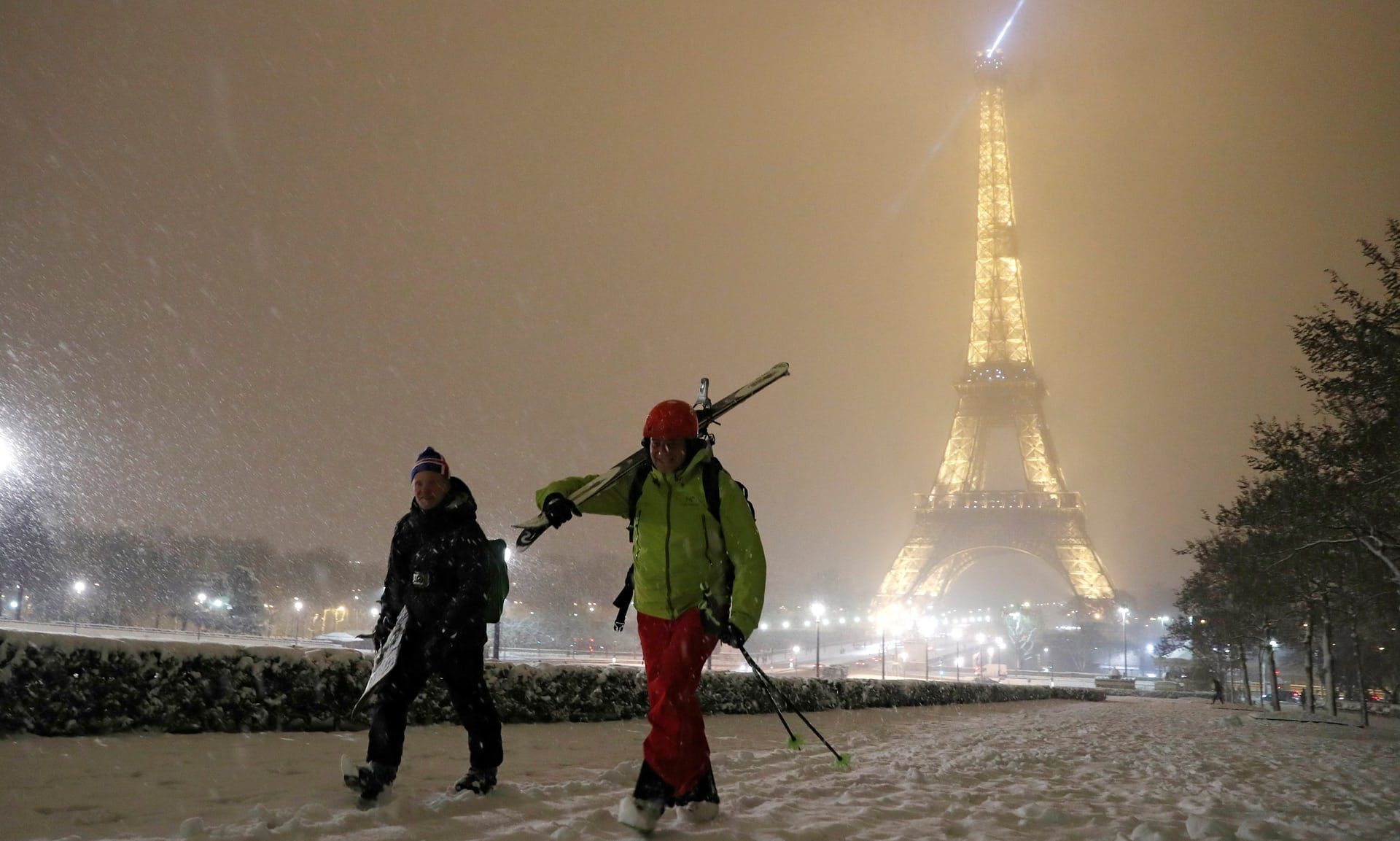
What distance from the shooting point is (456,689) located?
4.81 metres

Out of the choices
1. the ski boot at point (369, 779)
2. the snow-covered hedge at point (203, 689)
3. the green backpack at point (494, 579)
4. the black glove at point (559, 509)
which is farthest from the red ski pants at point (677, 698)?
the snow-covered hedge at point (203, 689)

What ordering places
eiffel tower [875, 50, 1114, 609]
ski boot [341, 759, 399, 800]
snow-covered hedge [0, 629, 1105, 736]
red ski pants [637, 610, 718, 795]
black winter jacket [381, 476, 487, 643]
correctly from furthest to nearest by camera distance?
eiffel tower [875, 50, 1114, 609], snow-covered hedge [0, 629, 1105, 736], black winter jacket [381, 476, 487, 643], ski boot [341, 759, 399, 800], red ski pants [637, 610, 718, 795]

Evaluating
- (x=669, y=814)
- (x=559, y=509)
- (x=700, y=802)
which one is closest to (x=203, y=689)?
(x=559, y=509)

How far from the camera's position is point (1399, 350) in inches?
543

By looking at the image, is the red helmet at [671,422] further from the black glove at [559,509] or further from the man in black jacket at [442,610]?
the man in black jacket at [442,610]

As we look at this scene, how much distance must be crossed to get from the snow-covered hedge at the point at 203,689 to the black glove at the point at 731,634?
4.29 m

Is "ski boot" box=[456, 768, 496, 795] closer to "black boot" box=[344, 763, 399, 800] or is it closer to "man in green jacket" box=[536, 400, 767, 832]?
"black boot" box=[344, 763, 399, 800]

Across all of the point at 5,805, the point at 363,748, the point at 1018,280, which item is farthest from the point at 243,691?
the point at 1018,280

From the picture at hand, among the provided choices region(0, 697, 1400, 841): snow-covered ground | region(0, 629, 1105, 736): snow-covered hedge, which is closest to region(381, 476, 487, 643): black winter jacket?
region(0, 697, 1400, 841): snow-covered ground

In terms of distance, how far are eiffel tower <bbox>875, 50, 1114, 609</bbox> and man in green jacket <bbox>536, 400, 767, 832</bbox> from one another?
7139cm

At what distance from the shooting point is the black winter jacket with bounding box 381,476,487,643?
478 cm

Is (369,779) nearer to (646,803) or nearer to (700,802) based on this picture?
(646,803)

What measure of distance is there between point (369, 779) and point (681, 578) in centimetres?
162

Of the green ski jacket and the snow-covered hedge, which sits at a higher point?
the green ski jacket
